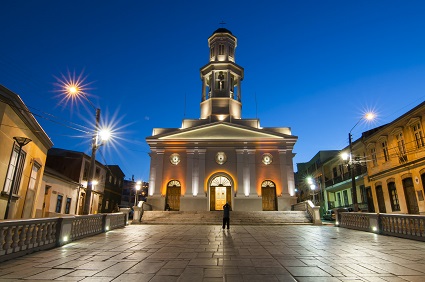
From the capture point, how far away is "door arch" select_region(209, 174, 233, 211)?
24.8 metres

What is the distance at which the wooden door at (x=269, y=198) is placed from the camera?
958 inches

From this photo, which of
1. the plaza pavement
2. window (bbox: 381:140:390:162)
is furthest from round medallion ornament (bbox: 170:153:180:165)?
the plaza pavement

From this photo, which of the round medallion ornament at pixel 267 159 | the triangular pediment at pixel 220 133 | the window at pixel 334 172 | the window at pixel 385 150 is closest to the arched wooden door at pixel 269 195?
the round medallion ornament at pixel 267 159

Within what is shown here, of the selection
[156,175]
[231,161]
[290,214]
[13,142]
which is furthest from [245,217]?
[13,142]

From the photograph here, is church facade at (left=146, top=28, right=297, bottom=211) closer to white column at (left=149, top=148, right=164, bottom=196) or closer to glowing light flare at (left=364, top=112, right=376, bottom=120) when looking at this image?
white column at (left=149, top=148, right=164, bottom=196)

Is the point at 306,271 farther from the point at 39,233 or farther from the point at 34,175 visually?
the point at 34,175

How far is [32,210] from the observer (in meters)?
13.7

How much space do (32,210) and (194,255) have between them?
38.3ft

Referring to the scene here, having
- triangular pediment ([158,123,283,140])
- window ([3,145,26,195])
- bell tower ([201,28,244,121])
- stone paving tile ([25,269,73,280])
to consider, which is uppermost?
bell tower ([201,28,244,121])

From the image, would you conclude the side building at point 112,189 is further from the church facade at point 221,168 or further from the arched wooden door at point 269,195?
the arched wooden door at point 269,195

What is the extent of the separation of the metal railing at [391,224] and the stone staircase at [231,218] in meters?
4.55

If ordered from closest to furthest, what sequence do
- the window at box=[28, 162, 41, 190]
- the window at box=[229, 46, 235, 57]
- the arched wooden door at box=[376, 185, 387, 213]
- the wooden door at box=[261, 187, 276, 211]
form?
the window at box=[28, 162, 41, 190]
the arched wooden door at box=[376, 185, 387, 213]
the wooden door at box=[261, 187, 276, 211]
the window at box=[229, 46, 235, 57]

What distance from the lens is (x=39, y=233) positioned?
7.41 metres

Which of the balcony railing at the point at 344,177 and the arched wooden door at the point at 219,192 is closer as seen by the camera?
the arched wooden door at the point at 219,192
